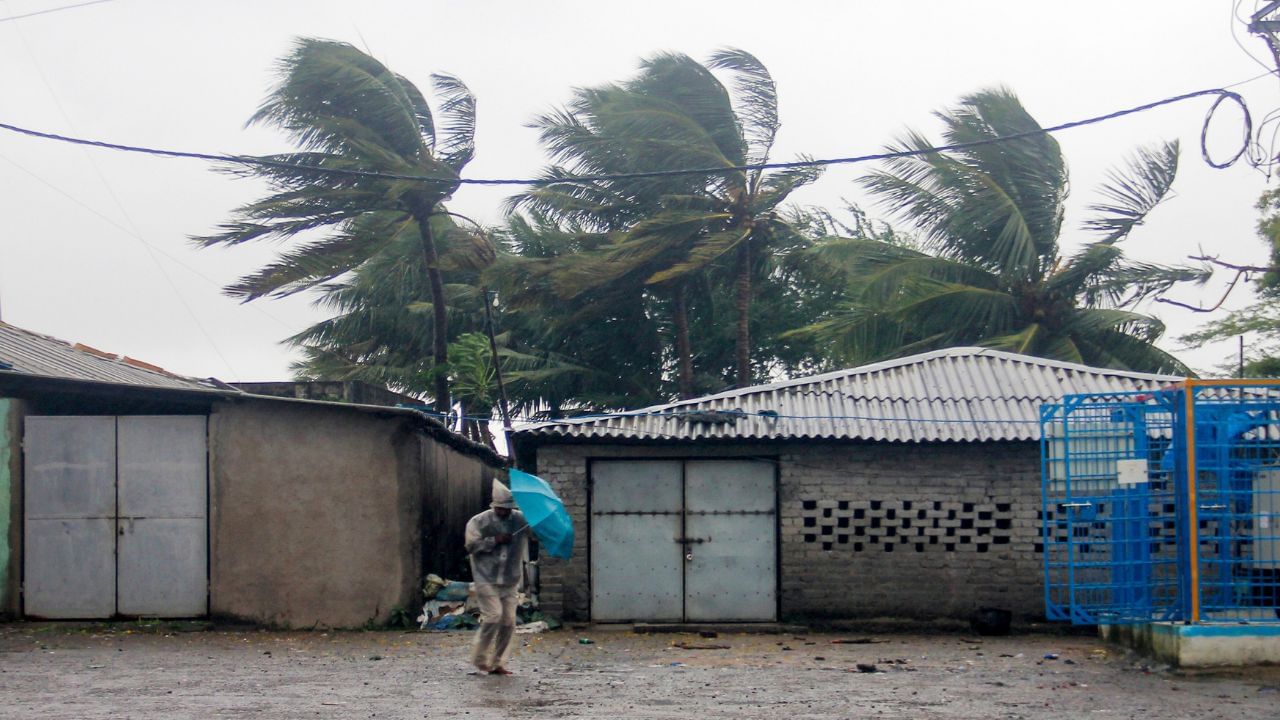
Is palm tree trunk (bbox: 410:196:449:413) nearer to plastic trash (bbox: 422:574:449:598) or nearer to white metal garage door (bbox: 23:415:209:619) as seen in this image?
plastic trash (bbox: 422:574:449:598)

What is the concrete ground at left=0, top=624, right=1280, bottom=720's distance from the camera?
9.20 metres

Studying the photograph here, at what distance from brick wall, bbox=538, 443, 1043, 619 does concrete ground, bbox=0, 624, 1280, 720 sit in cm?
83

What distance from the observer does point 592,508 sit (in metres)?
15.9

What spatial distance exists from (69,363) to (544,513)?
32.7 feet

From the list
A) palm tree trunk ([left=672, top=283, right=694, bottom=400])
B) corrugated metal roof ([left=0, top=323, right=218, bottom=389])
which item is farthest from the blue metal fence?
palm tree trunk ([left=672, top=283, right=694, bottom=400])

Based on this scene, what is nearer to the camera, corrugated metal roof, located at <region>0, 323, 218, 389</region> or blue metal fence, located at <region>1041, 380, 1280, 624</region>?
blue metal fence, located at <region>1041, 380, 1280, 624</region>

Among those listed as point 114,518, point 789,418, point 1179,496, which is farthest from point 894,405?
point 114,518

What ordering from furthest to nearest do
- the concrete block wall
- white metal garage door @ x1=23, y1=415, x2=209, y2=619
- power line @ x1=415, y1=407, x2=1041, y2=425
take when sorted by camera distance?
power line @ x1=415, y1=407, x2=1041, y2=425 → the concrete block wall → white metal garage door @ x1=23, y1=415, x2=209, y2=619

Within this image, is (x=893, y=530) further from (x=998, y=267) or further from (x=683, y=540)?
(x=998, y=267)

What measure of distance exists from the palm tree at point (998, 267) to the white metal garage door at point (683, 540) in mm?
7969

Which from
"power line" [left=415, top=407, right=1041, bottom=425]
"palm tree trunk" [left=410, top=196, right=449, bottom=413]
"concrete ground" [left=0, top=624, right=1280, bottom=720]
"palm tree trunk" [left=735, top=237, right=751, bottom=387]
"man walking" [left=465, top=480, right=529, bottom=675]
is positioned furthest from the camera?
"palm tree trunk" [left=735, top=237, right=751, bottom=387]

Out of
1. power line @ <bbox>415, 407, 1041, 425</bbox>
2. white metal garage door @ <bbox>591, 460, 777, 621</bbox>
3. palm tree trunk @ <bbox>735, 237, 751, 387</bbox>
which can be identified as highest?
palm tree trunk @ <bbox>735, 237, 751, 387</bbox>

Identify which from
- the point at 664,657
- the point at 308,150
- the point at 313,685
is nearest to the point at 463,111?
the point at 308,150

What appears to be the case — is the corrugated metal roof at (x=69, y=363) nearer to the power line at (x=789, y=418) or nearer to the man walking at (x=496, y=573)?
the power line at (x=789, y=418)
